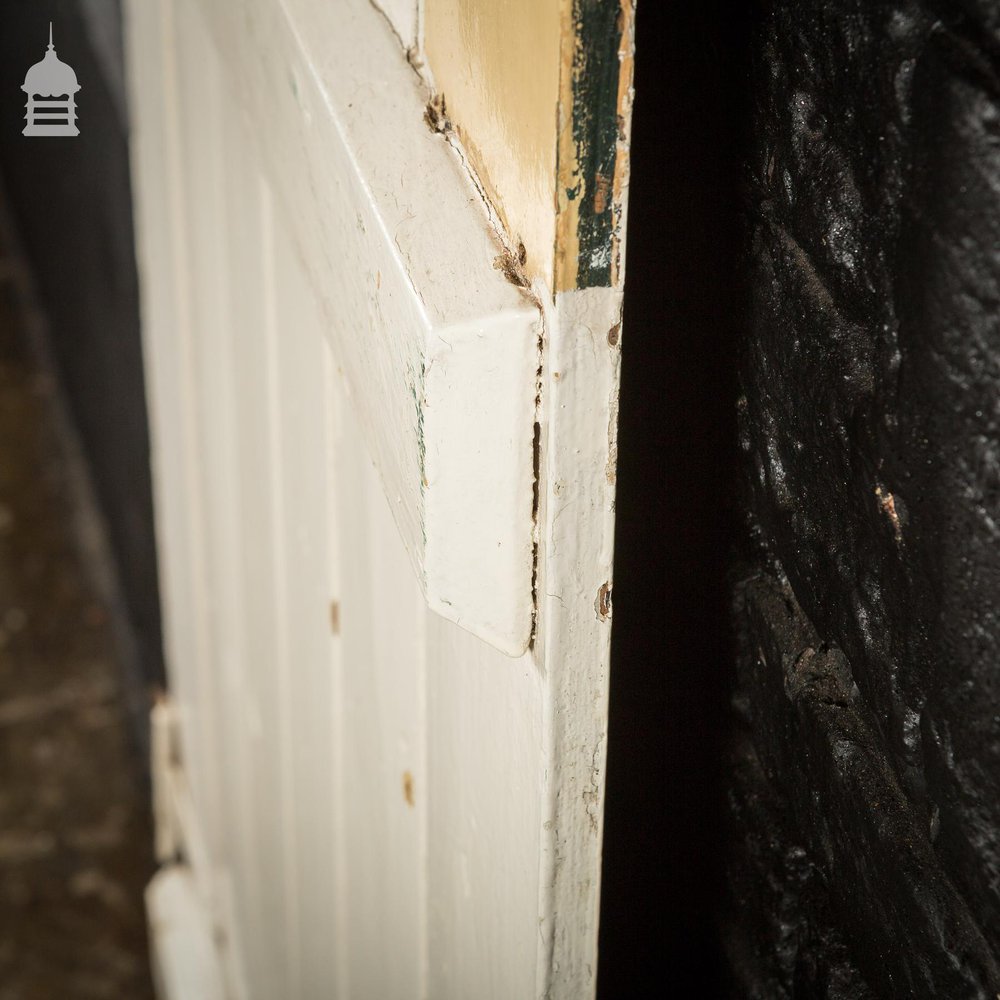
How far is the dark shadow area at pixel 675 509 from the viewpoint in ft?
1.53

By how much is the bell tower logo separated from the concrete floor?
948mm

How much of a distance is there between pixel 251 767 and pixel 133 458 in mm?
1076

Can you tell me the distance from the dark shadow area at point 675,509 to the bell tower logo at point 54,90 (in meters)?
1.73

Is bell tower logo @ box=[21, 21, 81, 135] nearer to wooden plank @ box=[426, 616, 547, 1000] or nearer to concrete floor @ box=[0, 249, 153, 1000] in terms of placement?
concrete floor @ box=[0, 249, 153, 1000]

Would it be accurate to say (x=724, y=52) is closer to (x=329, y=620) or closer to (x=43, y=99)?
(x=329, y=620)

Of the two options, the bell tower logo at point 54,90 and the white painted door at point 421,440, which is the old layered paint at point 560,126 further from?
the bell tower logo at point 54,90

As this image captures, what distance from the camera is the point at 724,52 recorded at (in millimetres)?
462

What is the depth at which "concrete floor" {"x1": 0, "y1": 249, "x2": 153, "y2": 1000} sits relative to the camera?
2221 mm

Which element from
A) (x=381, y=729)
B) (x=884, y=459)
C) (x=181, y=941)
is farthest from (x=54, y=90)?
(x=884, y=459)

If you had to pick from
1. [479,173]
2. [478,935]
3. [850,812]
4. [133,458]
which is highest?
[479,173]

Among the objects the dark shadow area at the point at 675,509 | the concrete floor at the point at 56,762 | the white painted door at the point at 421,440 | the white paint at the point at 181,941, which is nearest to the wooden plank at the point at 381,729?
the white painted door at the point at 421,440

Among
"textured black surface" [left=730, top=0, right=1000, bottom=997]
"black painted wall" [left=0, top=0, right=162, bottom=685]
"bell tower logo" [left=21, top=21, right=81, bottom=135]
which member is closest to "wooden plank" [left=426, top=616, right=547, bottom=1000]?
"textured black surface" [left=730, top=0, right=1000, bottom=997]

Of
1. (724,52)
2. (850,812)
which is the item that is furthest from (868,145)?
(850,812)

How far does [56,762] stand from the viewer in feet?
8.25
